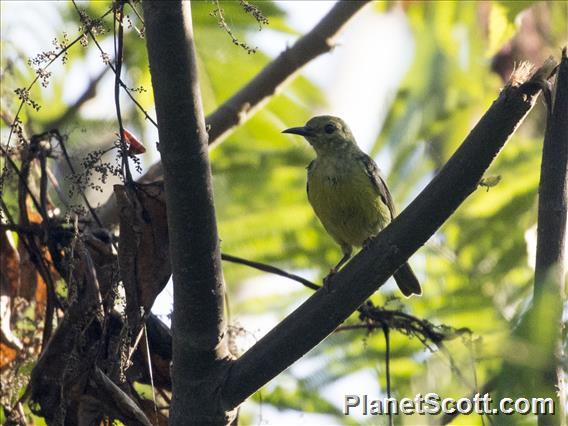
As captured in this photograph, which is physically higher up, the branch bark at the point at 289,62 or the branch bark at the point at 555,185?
the branch bark at the point at 289,62

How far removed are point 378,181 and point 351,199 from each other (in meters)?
0.26

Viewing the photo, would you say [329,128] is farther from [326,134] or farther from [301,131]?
[301,131]

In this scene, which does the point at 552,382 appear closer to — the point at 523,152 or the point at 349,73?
the point at 523,152

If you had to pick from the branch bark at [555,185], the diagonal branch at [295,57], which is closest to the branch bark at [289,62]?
the diagonal branch at [295,57]

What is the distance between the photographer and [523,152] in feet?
19.4

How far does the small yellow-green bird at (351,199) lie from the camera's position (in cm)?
528

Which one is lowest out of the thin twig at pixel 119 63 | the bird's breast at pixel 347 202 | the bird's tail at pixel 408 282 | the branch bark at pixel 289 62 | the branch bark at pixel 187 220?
the branch bark at pixel 187 220

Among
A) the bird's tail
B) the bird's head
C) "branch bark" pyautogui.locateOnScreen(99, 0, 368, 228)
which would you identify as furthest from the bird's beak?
the bird's tail

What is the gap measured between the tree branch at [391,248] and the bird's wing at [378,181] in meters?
2.43

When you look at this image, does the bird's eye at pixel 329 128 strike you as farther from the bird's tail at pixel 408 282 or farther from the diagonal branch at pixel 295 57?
the bird's tail at pixel 408 282

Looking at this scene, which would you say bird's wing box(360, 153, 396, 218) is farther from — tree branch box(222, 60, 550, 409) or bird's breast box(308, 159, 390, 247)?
tree branch box(222, 60, 550, 409)

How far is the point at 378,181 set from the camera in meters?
5.45

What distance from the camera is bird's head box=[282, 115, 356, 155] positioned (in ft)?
19.0

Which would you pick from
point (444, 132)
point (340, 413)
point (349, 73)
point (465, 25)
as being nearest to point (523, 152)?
point (444, 132)
